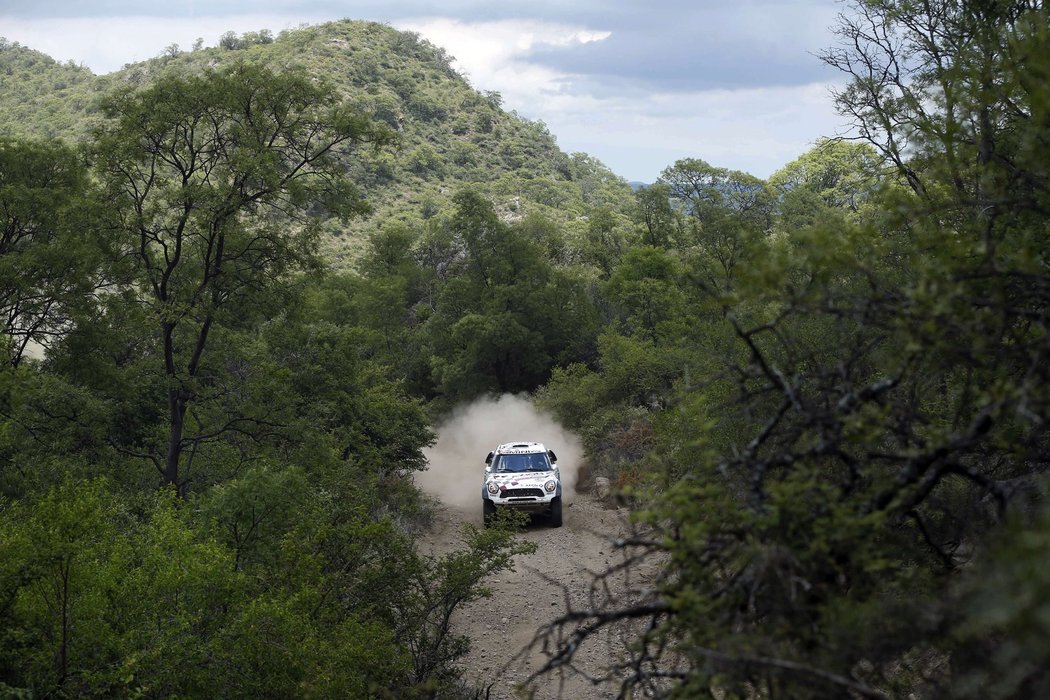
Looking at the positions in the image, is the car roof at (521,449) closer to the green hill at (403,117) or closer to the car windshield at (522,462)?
the car windshield at (522,462)

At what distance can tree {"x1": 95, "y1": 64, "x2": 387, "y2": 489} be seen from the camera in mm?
16594

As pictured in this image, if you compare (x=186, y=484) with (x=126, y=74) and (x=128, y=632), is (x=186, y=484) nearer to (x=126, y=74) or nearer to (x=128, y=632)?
(x=128, y=632)

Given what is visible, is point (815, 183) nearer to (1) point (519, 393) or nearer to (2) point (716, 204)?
(2) point (716, 204)

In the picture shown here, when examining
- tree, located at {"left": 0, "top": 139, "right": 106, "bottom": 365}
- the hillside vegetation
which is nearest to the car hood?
the hillside vegetation

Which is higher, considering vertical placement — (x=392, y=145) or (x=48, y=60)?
(x=48, y=60)

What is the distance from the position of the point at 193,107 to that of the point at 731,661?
15747 mm

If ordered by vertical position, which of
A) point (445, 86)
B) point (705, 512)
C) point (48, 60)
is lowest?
point (705, 512)

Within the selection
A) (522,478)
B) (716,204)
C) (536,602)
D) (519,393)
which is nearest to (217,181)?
Result: (522,478)

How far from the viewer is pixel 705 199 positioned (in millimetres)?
41625

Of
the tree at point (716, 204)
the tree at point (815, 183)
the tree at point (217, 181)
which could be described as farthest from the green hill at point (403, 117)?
the tree at point (217, 181)

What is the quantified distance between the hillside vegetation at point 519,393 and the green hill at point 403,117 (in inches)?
1429

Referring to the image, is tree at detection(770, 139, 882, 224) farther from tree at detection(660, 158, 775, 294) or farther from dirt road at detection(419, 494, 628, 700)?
dirt road at detection(419, 494, 628, 700)

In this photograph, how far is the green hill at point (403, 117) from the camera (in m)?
75.3

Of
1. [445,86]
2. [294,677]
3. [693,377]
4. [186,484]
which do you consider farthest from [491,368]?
[445,86]
